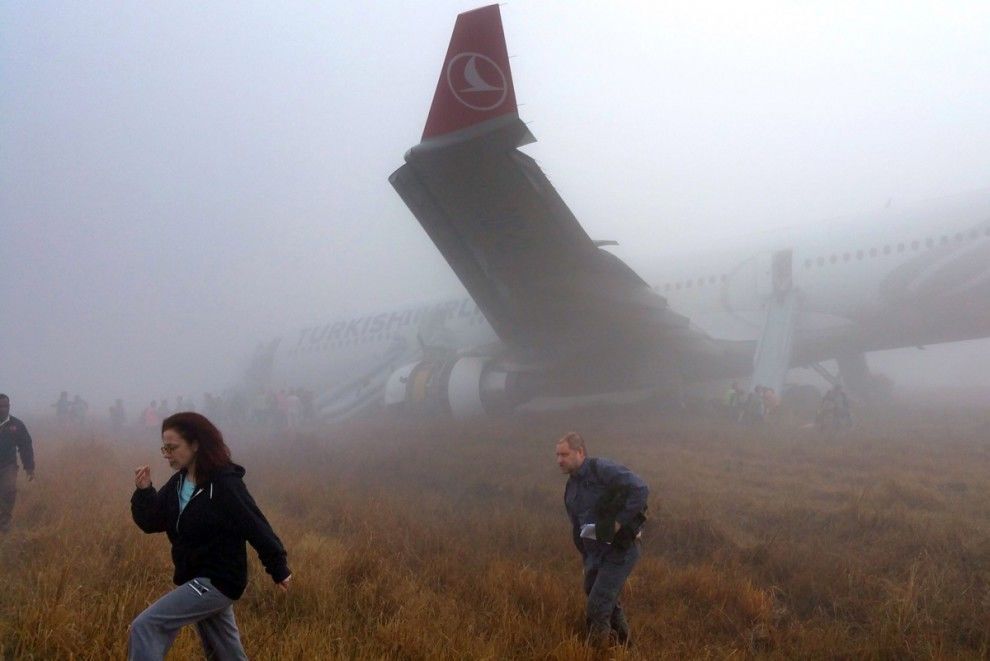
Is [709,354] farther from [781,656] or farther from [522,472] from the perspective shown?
[781,656]

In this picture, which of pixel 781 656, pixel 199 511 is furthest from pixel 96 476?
pixel 781 656

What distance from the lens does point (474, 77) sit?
711 centimetres

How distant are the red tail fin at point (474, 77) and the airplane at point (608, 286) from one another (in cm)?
1

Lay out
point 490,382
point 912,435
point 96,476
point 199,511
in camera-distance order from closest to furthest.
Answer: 1. point 199,511
2. point 96,476
3. point 912,435
4. point 490,382

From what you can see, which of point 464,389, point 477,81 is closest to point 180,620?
point 477,81

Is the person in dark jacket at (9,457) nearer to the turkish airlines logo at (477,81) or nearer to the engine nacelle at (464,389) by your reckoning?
the turkish airlines logo at (477,81)

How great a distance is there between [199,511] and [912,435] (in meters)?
10.7

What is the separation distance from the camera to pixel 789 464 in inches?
327

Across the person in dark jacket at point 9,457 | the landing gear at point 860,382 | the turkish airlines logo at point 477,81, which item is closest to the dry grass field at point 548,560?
the person in dark jacket at point 9,457

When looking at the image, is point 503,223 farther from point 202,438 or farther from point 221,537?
point 221,537

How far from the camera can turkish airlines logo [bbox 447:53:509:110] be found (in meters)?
7.05

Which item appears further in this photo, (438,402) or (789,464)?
(438,402)

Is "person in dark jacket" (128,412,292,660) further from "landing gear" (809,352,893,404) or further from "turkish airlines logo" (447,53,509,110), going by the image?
"landing gear" (809,352,893,404)

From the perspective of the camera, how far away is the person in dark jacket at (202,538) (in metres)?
2.40
